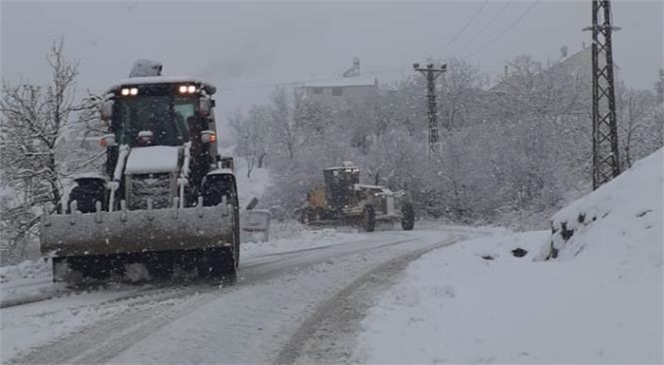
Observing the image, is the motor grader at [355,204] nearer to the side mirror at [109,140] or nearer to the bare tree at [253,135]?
the side mirror at [109,140]

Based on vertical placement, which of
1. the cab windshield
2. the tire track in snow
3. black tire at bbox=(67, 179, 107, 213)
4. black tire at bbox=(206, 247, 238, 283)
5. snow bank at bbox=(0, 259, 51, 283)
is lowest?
the tire track in snow

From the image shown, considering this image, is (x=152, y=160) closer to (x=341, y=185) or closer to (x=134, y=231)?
(x=134, y=231)

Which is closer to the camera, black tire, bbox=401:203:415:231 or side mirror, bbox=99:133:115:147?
side mirror, bbox=99:133:115:147

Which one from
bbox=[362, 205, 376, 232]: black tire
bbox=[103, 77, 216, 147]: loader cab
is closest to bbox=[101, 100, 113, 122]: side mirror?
bbox=[103, 77, 216, 147]: loader cab

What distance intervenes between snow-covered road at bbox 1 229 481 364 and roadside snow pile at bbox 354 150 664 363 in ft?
1.62

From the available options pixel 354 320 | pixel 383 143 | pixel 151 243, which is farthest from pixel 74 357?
pixel 383 143

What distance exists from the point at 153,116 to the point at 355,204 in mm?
23591

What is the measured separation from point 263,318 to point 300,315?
43cm

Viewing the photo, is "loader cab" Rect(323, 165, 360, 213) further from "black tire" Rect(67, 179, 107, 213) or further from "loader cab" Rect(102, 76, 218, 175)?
"black tire" Rect(67, 179, 107, 213)

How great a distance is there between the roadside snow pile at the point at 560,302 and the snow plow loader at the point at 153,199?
8.97 ft

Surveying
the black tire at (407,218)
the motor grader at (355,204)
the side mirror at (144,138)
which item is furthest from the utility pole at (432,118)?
the side mirror at (144,138)

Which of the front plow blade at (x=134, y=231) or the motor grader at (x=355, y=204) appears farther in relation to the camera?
the motor grader at (x=355, y=204)

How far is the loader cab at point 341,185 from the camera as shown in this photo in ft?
118

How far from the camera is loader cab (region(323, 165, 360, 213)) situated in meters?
36.1
